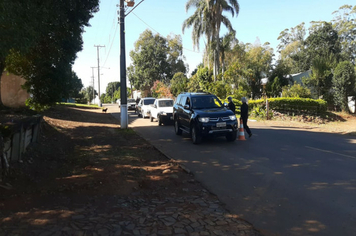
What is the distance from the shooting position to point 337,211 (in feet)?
15.5

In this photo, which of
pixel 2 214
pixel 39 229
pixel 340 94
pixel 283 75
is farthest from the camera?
pixel 283 75

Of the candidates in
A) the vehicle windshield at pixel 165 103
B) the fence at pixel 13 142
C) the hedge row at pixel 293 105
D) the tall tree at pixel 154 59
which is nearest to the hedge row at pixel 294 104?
the hedge row at pixel 293 105

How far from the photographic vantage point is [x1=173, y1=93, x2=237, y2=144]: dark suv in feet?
35.1

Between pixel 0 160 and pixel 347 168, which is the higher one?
pixel 0 160

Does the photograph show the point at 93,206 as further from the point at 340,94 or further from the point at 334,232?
the point at 340,94

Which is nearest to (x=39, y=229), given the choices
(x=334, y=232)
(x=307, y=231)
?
(x=307, y=231)

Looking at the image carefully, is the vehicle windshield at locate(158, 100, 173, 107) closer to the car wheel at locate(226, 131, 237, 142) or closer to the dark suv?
the dark suv

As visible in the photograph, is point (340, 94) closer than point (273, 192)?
No

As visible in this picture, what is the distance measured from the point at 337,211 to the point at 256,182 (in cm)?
181

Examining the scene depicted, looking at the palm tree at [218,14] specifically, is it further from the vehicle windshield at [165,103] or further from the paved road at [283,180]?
the paved road at [283,180]

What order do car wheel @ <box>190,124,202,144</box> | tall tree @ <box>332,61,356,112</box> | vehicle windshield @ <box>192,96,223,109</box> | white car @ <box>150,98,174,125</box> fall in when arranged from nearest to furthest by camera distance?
car wheel @ <box>190,124,202,144</box>
vehicle windshield @ <box>192,96,223,109</box>
white car @ <box>150,98,174,125</box>
tall tree @ <box>332,61,356,112</box>

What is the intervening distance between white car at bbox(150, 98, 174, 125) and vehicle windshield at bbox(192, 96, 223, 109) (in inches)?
243

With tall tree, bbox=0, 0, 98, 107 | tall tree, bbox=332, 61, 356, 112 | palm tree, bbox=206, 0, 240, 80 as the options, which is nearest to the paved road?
tall tree, bbox=0, 0, 98, 107

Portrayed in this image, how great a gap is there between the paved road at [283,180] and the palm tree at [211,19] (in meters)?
23.9
